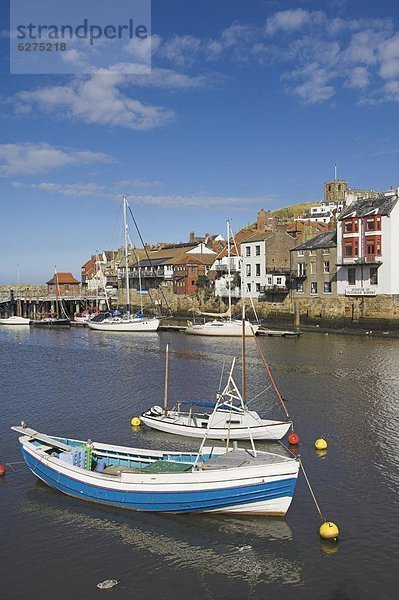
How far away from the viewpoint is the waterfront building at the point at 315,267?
7212cm

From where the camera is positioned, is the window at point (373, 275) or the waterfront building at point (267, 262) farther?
the waterfront building at point (267, 262)

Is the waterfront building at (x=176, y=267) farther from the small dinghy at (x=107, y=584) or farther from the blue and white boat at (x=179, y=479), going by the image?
the small dinghy at (x=107, y=584)

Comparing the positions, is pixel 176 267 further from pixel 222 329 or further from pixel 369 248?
pixel 369 248

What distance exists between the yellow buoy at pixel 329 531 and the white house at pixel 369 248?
5125cm

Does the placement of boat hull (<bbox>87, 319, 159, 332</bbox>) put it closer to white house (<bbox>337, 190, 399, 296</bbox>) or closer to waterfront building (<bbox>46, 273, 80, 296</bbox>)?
white house (<bbox>337, 190, 399, 296</bbox>)

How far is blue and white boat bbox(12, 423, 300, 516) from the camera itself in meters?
17.4

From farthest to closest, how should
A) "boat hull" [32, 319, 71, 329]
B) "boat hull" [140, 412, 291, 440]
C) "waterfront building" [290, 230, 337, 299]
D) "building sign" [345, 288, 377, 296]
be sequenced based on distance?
"boat hull" [32, 319, 71, 329] < "waterfront building" [290, 230, 337, 299] < "building sign" [345, 288, 377, 296] < "boat hull" [140, 412, 291, 440]

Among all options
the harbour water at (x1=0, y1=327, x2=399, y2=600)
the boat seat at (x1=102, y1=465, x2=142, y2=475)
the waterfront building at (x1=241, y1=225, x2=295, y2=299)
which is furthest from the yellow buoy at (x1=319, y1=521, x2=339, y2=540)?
the waterfront building at (x1=241, y1=225, x2=295, y2=299)

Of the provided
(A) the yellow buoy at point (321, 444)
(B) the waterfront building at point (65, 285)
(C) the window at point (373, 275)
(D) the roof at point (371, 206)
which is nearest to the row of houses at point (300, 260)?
(D) the roof at point (371, 206)

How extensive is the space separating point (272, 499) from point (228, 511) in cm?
149

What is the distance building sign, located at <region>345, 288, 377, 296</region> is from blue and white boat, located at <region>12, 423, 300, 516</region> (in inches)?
1947

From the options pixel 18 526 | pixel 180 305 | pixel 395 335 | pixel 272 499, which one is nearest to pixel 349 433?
pixel 272 499

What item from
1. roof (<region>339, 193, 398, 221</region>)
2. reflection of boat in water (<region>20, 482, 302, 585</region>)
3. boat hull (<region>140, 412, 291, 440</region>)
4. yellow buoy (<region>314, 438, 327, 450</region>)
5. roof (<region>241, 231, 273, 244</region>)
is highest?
roof (<region>339, 193, 398, 221</region>)

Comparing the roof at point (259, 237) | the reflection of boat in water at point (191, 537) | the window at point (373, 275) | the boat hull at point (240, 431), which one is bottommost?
the reflection of boat in water at point (191, 537)
